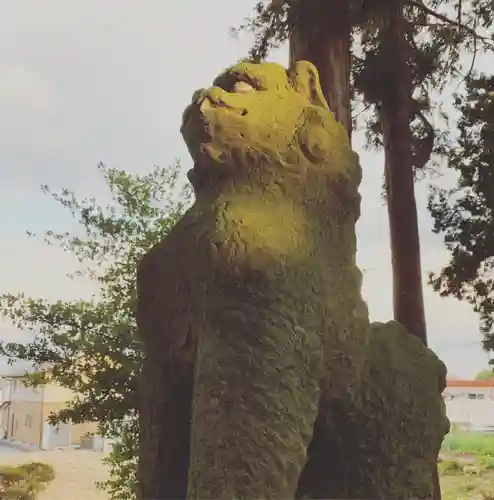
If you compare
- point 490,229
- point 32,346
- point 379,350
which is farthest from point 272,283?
point 32,346

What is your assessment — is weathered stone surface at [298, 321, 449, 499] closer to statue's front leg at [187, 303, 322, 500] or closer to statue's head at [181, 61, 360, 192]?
statue's front leg at [187, 303, 322, 500]

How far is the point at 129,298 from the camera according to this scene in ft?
9.25

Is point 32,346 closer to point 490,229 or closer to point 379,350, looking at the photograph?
point 490,229

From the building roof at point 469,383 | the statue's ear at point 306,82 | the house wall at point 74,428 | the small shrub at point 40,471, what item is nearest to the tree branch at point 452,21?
the building roof at point 469,383

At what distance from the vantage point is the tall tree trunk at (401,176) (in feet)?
8.17

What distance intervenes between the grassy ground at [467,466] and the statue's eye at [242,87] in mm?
2685

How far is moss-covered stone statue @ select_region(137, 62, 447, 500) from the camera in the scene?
73 centimetres

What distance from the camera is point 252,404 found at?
726mm

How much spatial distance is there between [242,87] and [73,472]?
106 inches

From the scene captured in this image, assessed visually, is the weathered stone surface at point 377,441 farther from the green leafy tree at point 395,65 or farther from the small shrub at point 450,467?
the small shrub at point 450,467

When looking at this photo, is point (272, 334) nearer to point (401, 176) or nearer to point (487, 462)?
point (401, 176)

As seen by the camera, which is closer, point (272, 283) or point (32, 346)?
point (272, 283)

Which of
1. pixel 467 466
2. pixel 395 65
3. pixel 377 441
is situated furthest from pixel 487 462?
pixel 377 441

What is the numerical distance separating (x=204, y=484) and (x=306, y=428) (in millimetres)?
118
